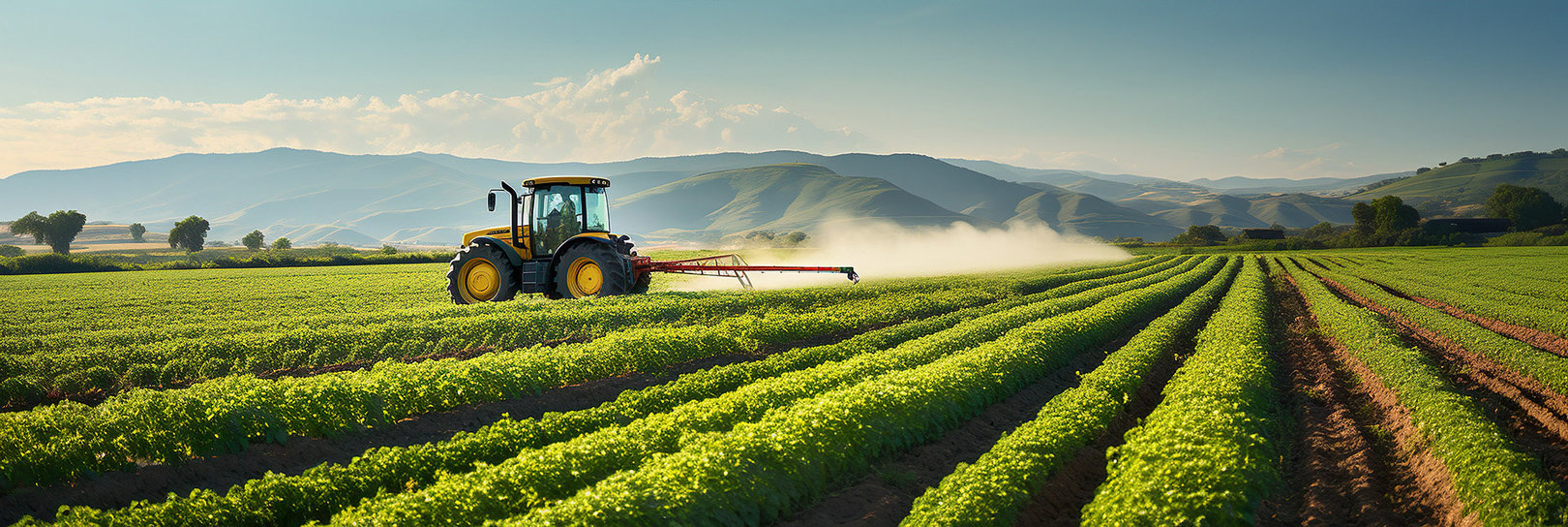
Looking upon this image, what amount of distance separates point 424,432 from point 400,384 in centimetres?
97

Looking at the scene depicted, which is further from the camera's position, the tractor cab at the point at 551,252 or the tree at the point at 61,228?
the tree at the point at 61,228

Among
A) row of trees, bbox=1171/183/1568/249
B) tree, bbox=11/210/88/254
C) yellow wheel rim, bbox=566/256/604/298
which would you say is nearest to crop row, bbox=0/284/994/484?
yellow wheel rim, bbox=566/256/604/298

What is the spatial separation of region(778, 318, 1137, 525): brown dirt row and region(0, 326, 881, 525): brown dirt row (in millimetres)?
4422

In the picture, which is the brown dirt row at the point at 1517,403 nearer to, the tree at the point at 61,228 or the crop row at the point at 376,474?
the crop row at the point at 376,474

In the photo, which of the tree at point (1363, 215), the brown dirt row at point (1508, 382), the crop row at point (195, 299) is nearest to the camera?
the brown dirt row at point (1508, 382)

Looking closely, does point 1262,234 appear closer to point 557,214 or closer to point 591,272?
point 591,272

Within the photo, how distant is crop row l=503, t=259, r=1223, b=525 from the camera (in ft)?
21.1

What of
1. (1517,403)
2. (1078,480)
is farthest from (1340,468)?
(1517,403)

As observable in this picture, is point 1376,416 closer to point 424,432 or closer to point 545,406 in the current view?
point 545,406

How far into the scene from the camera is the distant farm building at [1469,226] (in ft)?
330

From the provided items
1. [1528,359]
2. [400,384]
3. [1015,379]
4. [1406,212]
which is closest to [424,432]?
[400,384]

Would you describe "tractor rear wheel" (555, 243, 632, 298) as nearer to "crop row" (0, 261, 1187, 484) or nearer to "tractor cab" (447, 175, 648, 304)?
"tractor cab" (447, 175, 648, 304)

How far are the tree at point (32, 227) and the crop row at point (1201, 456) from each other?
450ft

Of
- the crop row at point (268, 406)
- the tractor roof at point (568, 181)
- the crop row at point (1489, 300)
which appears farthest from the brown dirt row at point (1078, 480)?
the crop row at point (1489, 300)
